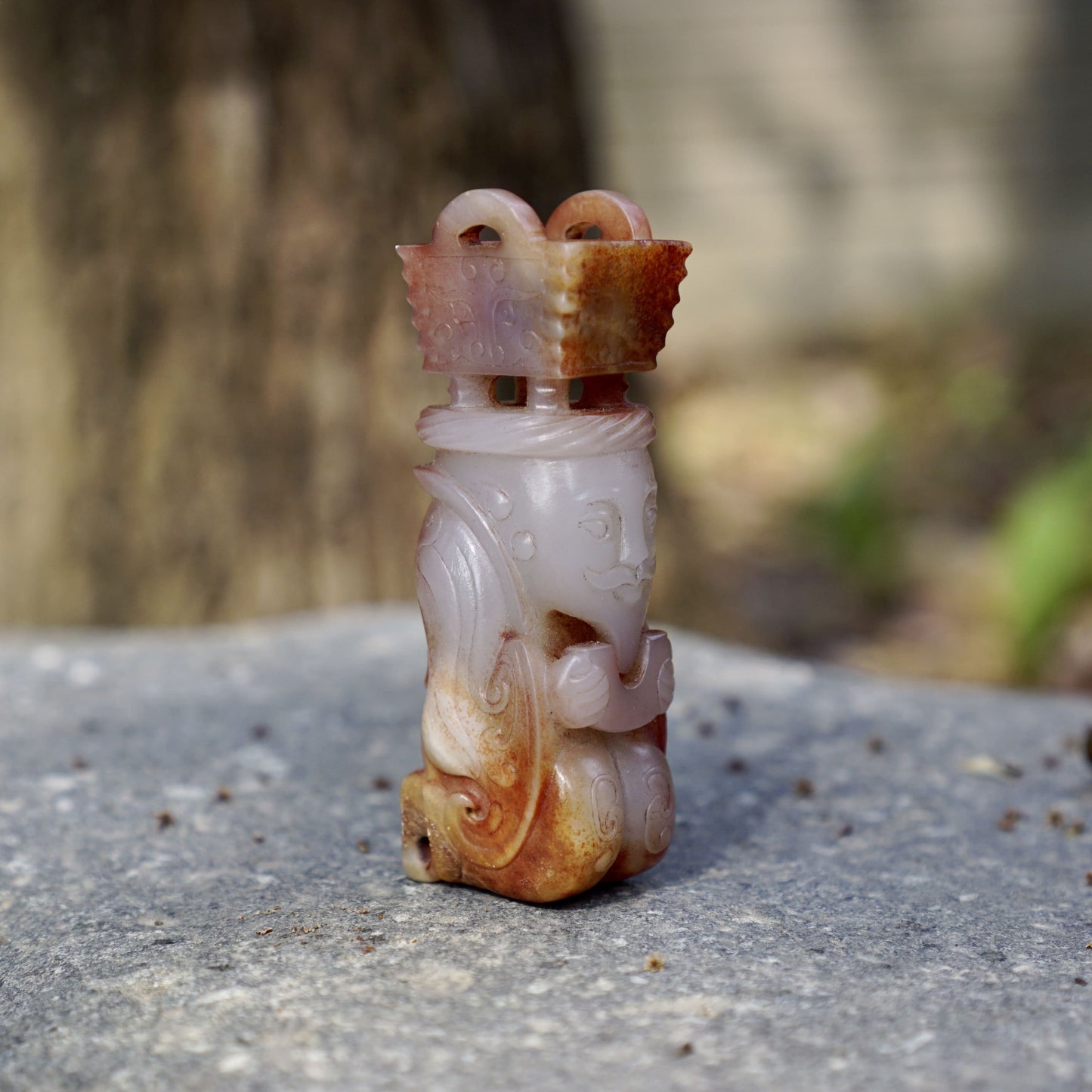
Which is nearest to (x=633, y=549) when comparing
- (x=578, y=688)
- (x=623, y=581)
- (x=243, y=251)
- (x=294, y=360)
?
(x=623, y=581)

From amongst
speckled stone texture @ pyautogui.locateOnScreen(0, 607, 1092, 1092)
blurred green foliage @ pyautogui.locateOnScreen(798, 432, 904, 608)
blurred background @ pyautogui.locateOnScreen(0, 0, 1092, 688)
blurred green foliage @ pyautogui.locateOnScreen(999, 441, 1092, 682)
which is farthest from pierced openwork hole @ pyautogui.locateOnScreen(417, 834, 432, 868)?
blurred green foliage @ pyautogui.locateOnScreen(798, 432, 904, 608)

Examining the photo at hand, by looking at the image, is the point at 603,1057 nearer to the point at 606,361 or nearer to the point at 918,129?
the point at 606,361

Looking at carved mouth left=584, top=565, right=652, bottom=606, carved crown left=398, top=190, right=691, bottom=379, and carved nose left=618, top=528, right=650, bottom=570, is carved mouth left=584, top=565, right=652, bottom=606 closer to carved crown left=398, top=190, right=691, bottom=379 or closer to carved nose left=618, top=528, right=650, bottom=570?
carved nose left=618, top=528, right=650, bottom=570

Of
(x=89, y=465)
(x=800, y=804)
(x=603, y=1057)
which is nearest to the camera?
(x=603, y=1057)

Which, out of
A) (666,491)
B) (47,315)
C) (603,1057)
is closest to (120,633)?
(47,315)

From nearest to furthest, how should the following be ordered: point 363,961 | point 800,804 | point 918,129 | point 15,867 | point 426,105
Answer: point 363,961, point 15,867, point 800,804, point 426,105, point 918,129

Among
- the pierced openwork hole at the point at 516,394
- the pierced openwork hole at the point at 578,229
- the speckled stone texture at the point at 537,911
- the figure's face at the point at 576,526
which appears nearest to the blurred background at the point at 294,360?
the speckled stone texture at the point at 537,911

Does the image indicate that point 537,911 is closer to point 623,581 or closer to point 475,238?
point 623,581
